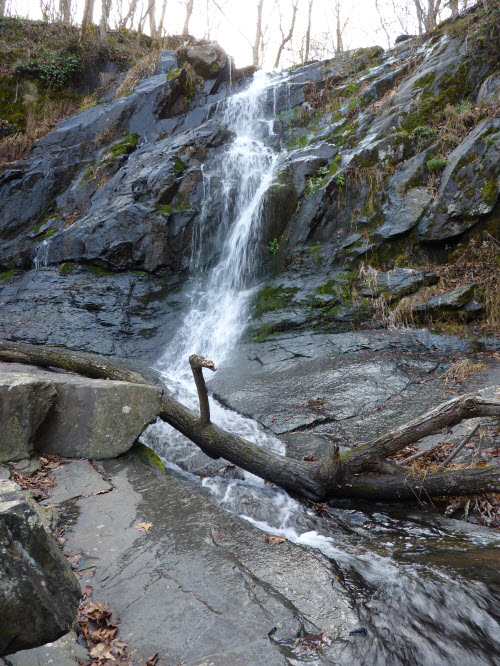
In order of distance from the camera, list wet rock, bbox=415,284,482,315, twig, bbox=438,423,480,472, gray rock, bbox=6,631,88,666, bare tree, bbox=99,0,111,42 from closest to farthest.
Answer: gray rock, bbox=6,631,88,666, twig, bbox=438,423,480,472, wet rock, bbox=415,284,482,315, bare tree, bbox=99,0,111,42

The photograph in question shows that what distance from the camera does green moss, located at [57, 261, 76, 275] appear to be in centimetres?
1097

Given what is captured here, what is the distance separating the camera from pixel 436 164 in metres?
9.27

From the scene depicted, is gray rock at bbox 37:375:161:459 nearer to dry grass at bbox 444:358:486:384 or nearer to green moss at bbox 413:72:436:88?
dry grass at bbox 444:358:486:384

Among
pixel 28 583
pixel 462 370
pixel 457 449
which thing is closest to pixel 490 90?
pixel 462 370

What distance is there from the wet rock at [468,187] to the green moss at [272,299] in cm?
307

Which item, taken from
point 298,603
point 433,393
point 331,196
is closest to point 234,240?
point 331,196

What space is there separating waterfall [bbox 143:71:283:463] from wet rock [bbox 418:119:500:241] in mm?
4109

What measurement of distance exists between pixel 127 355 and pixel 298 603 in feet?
24.8

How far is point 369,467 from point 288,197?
26.9 feet

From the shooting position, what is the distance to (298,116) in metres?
14.0

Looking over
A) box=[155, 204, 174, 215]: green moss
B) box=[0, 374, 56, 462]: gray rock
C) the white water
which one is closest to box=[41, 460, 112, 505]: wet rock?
box=[0, 374, 56, 462]: gray rock

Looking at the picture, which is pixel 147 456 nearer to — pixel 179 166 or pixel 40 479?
pixel 40 479

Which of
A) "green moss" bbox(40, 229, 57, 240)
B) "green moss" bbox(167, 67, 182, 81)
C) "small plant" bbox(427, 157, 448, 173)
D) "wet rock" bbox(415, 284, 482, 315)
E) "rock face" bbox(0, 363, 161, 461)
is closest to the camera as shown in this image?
"rock face" bbox(0, 363, 161, 461)

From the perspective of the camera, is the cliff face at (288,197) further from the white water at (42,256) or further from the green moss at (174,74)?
the green moss at (174,74)
